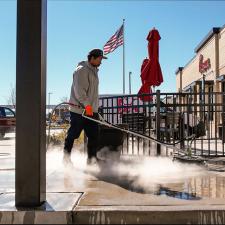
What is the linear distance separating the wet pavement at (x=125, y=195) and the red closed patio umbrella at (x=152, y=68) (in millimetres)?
5333

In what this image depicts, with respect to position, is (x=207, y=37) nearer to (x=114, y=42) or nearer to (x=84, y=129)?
(x=114, y=42)

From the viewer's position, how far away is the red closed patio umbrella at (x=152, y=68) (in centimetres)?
1255

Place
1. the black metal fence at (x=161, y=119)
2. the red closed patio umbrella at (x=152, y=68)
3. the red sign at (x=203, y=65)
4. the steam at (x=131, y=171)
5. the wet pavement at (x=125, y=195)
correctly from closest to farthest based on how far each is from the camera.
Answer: the wet pavement at (x=125, y=195), the steam at (x=131, y=171), the black metal fence at (x=161, y=119), the red closed patio umbrella at (x=152, y=68), the red sign at (x=203, y=65)

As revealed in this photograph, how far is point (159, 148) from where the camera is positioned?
346 inches

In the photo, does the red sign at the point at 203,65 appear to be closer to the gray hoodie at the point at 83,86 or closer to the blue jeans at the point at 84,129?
the gray hoodie at the point at 83,86

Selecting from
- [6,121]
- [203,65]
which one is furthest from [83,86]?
[203,65]

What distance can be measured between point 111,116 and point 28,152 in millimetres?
5226

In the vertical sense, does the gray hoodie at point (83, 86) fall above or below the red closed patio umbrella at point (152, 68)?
below

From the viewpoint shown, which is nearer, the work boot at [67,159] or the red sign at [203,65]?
the work boot at [67,159]

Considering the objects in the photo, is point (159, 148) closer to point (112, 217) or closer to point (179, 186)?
point (179, 186)

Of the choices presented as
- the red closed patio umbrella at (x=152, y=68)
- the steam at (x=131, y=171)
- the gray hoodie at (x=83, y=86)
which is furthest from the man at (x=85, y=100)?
the red closed patio umbrella at (x=152, y=68)

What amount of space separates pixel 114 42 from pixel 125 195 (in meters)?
20.0

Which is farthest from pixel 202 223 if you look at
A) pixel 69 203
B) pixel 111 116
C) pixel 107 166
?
pixel 111 116

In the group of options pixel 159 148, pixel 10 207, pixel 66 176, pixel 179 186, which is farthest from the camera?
pixel 159 148
